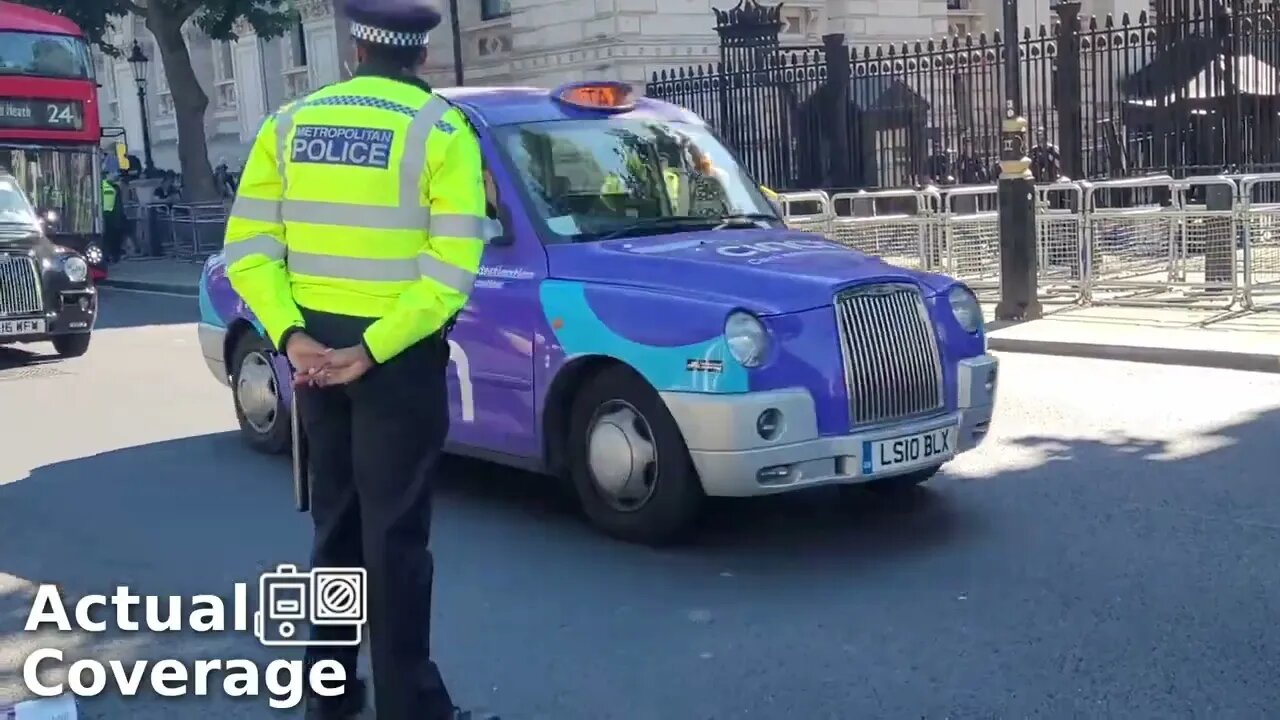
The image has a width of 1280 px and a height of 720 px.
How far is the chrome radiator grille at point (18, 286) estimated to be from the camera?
13.4 metres

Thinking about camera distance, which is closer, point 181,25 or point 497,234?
point 497,234

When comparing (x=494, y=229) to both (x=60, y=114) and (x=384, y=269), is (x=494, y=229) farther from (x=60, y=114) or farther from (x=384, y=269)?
A: (x=60, y=114)

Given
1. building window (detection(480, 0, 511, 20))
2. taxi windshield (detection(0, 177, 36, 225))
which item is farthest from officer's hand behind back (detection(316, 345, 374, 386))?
building window (detection(480, 0, 511, 20))

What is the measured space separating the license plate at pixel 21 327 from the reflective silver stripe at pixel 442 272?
10.8 metres

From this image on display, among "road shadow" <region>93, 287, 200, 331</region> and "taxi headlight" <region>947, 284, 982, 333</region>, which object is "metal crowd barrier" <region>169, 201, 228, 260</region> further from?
"taxi headlight" <region>947, 284, 982, 333</region>

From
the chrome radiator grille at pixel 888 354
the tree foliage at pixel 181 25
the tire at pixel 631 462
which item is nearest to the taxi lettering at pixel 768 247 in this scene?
the chrome radiator grille at pixel 888 354

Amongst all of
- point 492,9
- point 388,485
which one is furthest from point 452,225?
point 492,9

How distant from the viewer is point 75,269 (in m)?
14.0

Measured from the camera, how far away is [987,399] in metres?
6.57

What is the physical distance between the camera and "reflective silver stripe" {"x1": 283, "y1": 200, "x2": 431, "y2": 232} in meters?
3.78

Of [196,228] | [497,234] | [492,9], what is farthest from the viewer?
[492,9]

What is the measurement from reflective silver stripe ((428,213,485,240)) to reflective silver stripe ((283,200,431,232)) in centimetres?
5

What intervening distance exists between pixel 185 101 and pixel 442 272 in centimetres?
2881

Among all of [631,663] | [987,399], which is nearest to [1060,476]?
[987,399]
